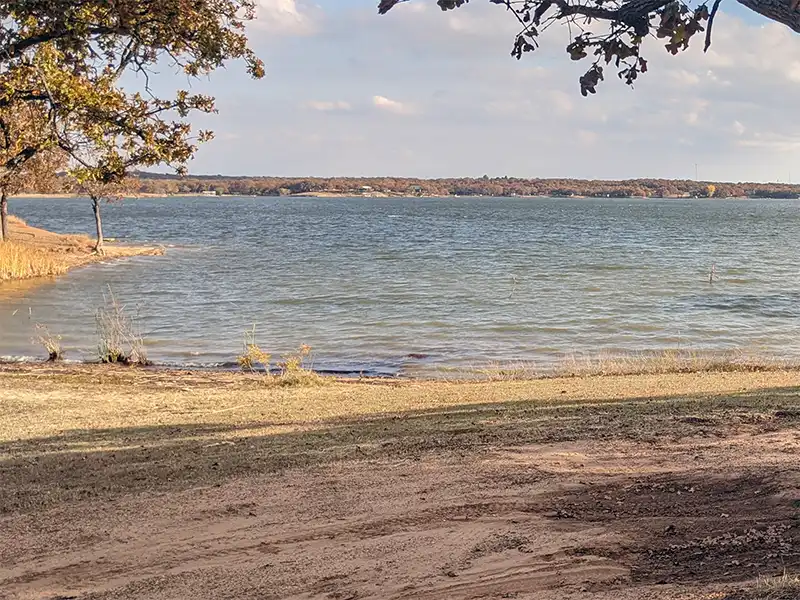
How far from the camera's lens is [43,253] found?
36.5m

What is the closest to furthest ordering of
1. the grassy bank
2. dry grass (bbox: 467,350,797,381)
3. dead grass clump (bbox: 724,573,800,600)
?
dead grass clump (bbox: 724,573,800,600), dry grass (bbox: 467,350,797,381), the grassy bank

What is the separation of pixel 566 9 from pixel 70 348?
56.3ft

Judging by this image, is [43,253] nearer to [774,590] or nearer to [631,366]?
[631,366]

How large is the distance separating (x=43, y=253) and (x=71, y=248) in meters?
7.74

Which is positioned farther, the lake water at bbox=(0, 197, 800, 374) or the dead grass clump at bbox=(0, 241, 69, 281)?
the dead grass clump at bbox=(0, 241, 69, 281)

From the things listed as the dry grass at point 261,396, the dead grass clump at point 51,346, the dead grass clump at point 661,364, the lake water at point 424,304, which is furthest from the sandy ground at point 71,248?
the dead grass clump at point 661,364

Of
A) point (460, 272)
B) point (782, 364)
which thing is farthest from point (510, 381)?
point (460, 272)

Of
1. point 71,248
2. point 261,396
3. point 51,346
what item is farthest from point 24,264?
point 261,396

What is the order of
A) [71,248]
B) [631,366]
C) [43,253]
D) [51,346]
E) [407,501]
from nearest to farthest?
1. [407,501]
2. [631,366]
3. [51,346]
4. [43,253]
5. [71,248]

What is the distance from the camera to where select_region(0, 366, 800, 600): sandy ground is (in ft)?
15.6

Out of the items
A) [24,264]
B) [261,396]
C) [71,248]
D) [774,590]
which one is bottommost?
[261,396]

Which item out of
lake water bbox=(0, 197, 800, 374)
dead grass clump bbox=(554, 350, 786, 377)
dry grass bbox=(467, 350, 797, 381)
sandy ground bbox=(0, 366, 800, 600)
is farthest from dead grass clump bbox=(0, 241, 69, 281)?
sandy ground bbox=(0, 366, 800, 600)

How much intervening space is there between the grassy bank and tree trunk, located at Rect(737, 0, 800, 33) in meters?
32.3

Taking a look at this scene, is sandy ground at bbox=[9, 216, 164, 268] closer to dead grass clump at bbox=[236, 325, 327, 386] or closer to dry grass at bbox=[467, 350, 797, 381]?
dead grass clump at bbox=[236, 325, 327, 386]
